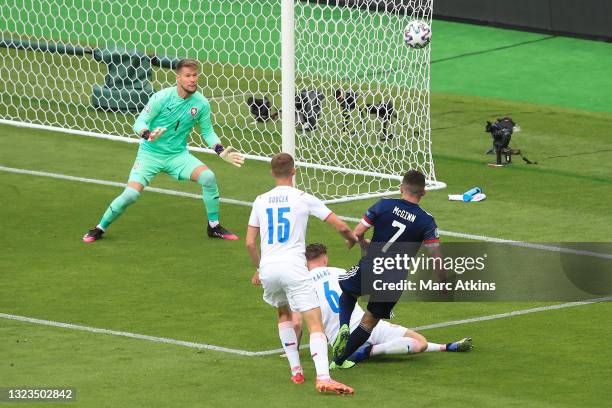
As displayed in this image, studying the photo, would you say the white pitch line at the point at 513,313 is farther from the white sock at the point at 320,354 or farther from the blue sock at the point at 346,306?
the white sock at the point at 320,354

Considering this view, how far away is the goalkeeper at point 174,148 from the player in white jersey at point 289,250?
4.76 m

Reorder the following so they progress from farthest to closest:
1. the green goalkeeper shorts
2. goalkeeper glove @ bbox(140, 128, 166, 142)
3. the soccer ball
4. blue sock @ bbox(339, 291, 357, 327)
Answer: the soccer ball → the green goalkeeper shorts → goalkeeper glove @ bbox(140, 128, 166, 142) → blue sock @ bbox(339, 291, 357, 327)

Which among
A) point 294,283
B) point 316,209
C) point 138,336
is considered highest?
point 316,209

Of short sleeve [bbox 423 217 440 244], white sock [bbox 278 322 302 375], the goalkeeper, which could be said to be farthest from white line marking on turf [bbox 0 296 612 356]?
the goalkeeper

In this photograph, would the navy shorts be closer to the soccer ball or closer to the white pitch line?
the white pitch line

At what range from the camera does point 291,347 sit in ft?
39.2

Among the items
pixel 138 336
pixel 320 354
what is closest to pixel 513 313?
pixel 320 354

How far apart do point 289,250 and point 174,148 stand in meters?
5.40

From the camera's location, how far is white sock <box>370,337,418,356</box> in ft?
41.5

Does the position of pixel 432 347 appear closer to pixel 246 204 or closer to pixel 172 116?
pixel 172 116

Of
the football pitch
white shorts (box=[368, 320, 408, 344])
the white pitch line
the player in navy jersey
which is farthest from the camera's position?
the white pitch line

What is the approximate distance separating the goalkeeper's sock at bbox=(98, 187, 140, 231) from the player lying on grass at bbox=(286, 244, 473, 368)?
14.2 feet

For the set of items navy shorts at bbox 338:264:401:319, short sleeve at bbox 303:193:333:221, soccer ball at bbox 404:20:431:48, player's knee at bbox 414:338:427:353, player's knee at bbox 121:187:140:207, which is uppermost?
soccer ball at bbox 404:20:431:48

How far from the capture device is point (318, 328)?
11781 mm
